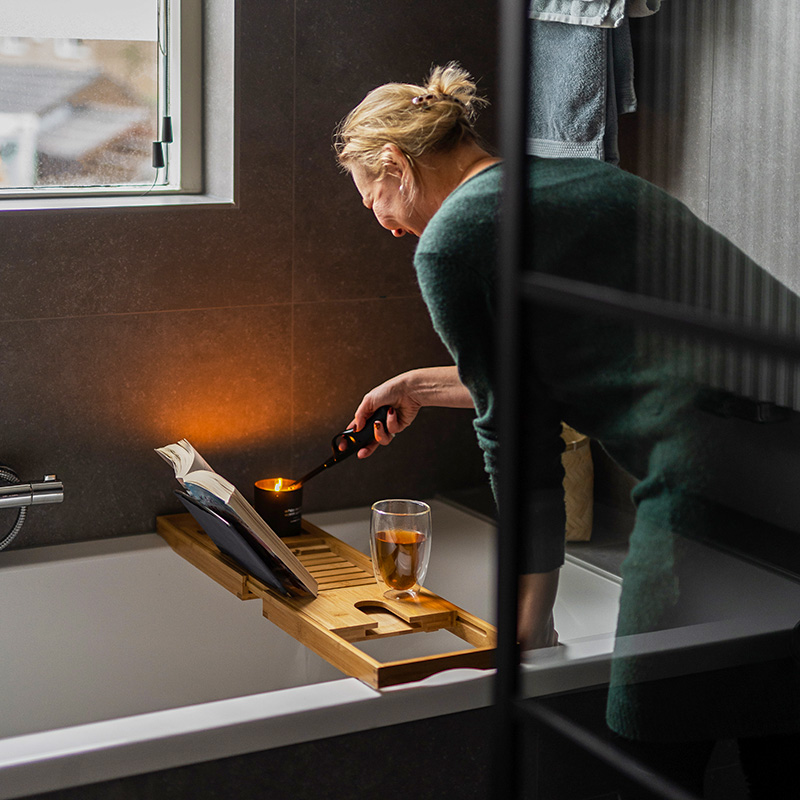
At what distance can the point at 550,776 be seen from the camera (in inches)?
28.7

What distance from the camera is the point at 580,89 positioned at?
2.46 feet

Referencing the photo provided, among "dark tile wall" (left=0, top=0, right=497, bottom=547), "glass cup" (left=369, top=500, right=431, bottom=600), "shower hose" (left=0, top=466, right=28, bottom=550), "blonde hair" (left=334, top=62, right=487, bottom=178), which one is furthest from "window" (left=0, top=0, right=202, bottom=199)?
"glass cup" (left=369, top=500, right=431, bottom=600)

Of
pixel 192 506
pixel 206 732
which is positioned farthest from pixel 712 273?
pixel 192 506

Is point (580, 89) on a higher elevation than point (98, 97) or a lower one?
lower

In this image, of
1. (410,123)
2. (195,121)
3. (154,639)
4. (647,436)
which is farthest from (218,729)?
(195,121)

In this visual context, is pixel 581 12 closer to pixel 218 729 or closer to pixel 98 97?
pixel 218 729

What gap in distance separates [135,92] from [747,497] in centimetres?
194

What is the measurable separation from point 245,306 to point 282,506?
1.36 feet

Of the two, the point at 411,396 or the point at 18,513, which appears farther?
the point at 18,513

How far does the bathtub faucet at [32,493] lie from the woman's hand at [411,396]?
0.57 m

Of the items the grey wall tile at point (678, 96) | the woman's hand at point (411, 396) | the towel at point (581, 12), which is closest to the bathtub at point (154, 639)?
the woman's hand at point (411, 396)

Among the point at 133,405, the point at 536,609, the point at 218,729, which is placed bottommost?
the point at 218,729

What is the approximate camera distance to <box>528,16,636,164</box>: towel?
26.8 inches

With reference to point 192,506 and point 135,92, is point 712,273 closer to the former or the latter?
point 192,506
